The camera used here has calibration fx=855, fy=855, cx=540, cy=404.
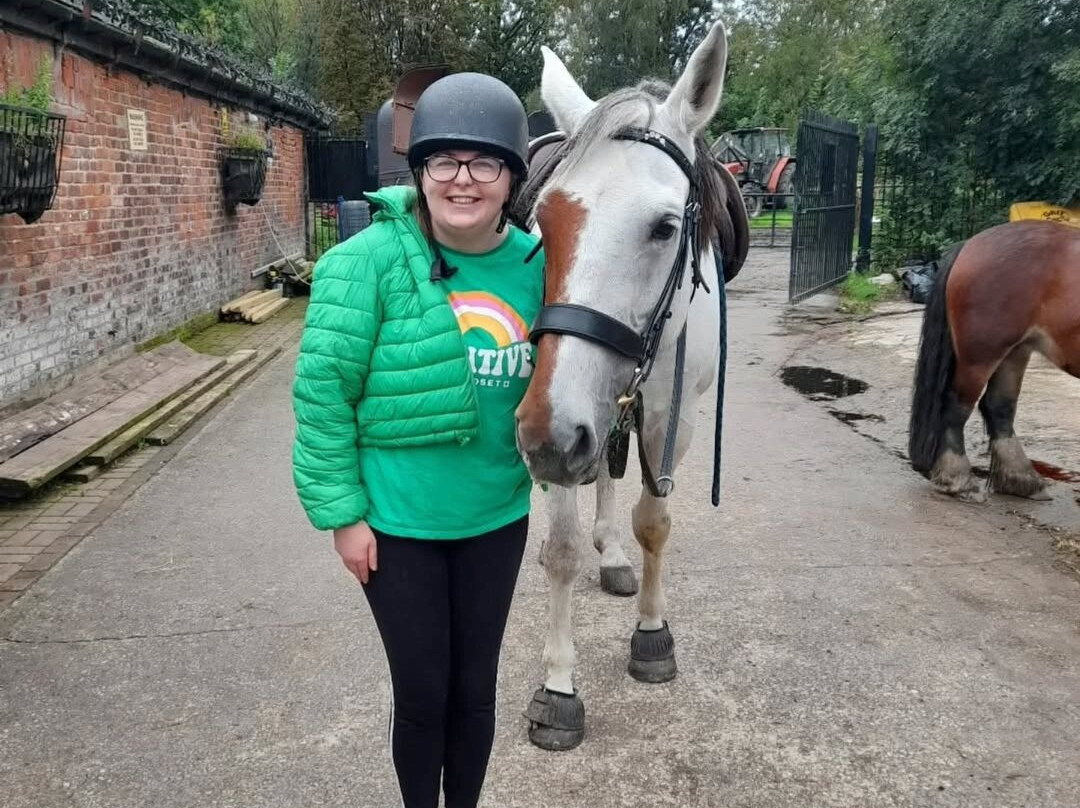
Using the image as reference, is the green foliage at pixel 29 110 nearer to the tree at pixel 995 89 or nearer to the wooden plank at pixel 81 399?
the wooden plank at pixel 81 399

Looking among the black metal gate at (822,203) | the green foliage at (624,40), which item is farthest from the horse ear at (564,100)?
the green foliage at (624,40)

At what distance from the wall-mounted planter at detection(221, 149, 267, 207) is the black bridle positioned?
905 centimetres

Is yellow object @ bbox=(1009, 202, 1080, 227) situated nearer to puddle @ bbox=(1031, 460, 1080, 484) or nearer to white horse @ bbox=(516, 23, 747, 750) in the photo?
puddle @ bbox=(1031, 460, 1080, 484)

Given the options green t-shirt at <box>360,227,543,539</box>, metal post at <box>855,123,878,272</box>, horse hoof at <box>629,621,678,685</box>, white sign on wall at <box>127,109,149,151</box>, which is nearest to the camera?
green t-shirt at <box>360,227,543,539</box>

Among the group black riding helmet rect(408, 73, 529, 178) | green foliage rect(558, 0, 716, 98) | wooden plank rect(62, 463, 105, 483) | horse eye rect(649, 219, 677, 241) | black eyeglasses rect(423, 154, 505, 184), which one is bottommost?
wooden plank rect(62, 463, 105, 483)

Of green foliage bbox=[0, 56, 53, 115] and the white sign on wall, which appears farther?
the white sign on wall

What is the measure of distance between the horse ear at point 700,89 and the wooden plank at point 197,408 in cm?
473

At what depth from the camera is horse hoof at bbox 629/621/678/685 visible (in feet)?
9.81

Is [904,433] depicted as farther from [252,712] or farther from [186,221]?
[186,221]

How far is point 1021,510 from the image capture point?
15.0 ft

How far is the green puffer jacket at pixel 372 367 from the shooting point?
172 cm

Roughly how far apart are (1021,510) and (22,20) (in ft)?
22.9

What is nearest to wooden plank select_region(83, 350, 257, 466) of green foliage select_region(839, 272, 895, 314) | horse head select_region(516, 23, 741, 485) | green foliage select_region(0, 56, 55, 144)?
green foliage select_region(0, 56, 55, 144)

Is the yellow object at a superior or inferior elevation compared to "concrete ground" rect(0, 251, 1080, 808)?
superior
